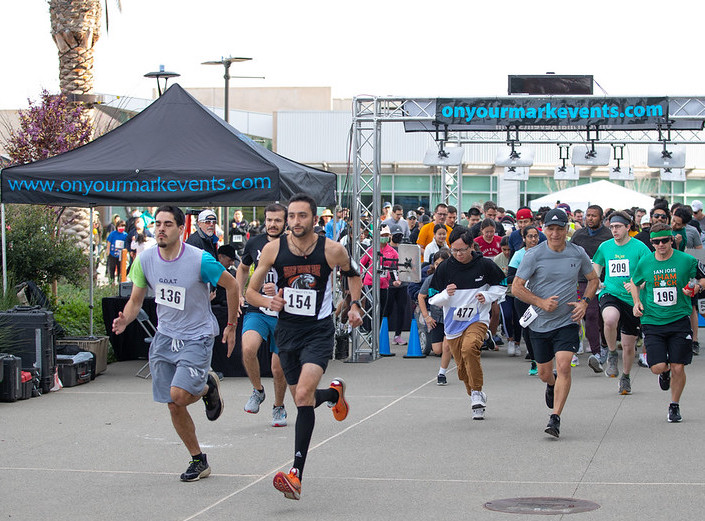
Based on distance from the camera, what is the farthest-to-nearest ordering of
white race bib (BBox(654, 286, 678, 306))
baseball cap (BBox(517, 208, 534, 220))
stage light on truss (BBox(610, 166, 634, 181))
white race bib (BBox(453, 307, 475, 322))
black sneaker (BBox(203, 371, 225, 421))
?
stage light on truss (BBox(610, 166, 634, 181))
baseball cap (BBox(517, 208, 534, 220))
white race bib (BBox(453, 307, 475, 322))
white race bib (BBox(654, 286, 678, 306))
black sneaker (BBox(203, 371, 225, 421))

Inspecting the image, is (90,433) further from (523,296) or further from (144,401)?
(523,296)

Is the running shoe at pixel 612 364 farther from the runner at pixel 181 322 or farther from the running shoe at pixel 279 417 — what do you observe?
the runner at pixel 181 322

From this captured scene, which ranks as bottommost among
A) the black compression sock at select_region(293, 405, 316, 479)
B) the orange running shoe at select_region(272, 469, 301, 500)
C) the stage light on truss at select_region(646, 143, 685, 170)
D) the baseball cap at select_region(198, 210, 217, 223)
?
the orange running shoe at select_region(272, 469, 301, 500)

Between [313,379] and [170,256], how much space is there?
137 cm

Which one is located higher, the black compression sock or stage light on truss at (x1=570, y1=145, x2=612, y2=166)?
stage light on truss at (x1=570, y1=145, x2=612, y2=166)

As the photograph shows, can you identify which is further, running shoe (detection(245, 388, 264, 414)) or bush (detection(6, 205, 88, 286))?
bush (detection(6, 205, 88, 286))

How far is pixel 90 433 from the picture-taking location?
30.1ft

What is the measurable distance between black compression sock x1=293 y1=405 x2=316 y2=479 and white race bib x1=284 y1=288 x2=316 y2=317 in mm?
684

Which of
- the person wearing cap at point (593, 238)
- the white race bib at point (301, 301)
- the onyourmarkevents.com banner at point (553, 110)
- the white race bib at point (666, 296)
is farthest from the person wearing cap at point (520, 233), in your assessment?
the white race bib at point (301, 301)

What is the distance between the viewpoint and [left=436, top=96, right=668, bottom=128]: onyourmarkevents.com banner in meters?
15.0

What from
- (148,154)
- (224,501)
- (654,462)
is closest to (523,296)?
(654,462)

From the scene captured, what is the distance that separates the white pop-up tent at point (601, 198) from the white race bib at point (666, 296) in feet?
76.3

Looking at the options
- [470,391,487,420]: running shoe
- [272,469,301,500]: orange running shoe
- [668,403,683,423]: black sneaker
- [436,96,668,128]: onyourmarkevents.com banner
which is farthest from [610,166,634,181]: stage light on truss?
[272,469,301,500]: orange running shoe

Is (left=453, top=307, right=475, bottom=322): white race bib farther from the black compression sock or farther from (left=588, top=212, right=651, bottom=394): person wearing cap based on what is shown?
the black compression sock
